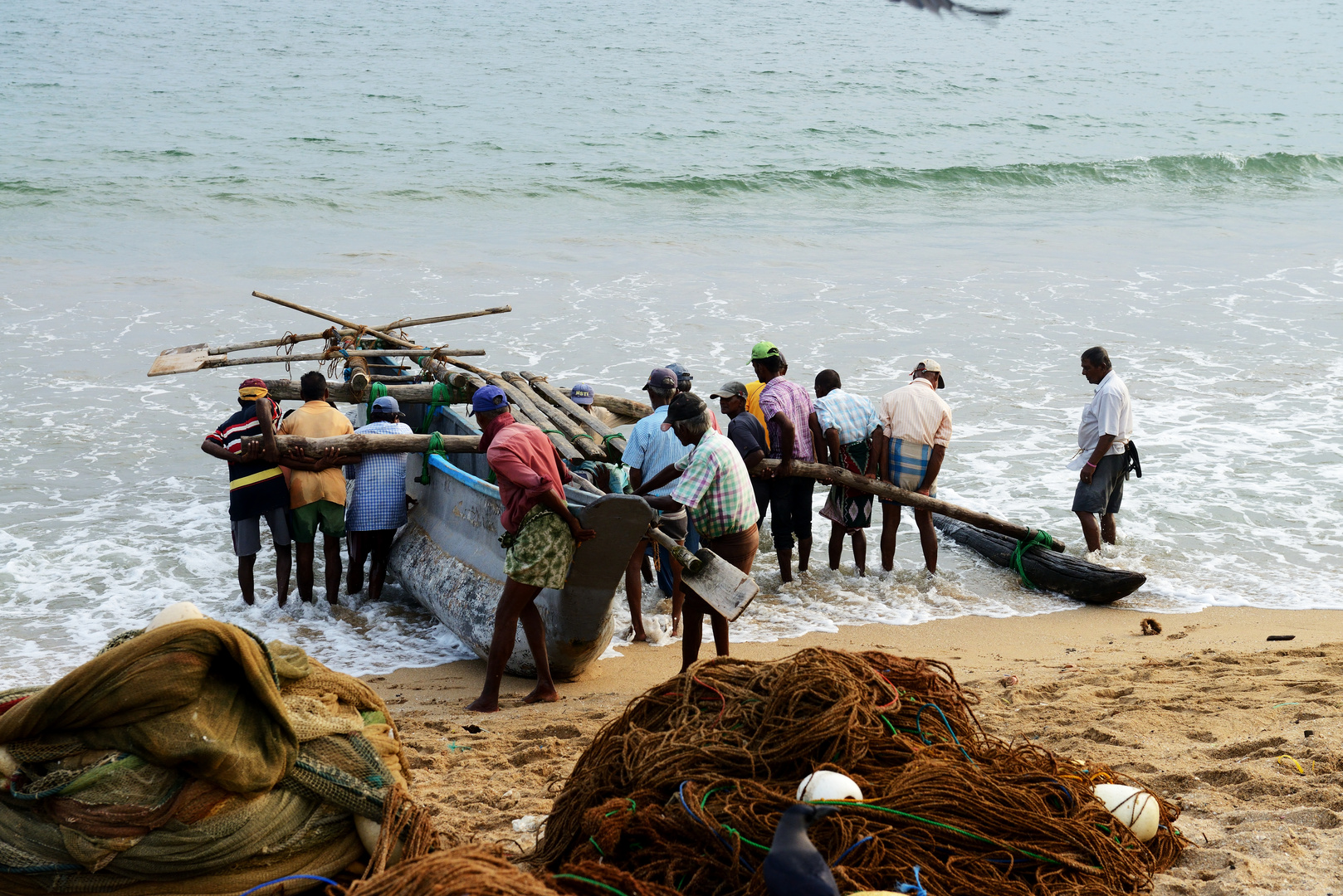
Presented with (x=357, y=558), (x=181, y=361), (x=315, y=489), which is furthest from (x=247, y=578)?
(x=181, y=361)

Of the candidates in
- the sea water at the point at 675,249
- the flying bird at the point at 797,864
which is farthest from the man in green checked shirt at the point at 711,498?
the flying bird at the point at 797,864

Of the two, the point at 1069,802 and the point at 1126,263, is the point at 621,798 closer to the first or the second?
the point at 1069,802

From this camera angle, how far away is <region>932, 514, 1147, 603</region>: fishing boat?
A: 7.24 metres

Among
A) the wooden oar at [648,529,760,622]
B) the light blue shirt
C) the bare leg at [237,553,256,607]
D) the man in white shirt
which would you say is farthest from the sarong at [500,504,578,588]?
the man in white shirt

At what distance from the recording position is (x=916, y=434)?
25.2 feet

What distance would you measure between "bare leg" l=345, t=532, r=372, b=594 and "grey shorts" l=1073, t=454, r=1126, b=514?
5.18 m

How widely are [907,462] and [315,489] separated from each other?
4.12m

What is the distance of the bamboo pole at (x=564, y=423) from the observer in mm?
7562

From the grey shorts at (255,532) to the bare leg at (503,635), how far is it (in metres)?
2.53

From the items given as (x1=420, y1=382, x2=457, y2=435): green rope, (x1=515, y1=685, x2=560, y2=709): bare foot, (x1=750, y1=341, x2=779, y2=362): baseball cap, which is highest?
(x1=750, y1=341, x2=779, y2=362): baseball cap

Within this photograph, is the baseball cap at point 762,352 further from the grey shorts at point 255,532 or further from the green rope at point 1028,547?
the grey shorts at point 255,532

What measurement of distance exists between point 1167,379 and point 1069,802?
11512 mm

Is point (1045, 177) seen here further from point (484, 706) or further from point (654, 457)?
point (484, 706)

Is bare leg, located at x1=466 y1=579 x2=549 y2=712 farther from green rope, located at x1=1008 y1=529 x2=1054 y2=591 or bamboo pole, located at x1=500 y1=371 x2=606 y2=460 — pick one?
green rope, located at x1=1008 y1=529 x2=1054 y2=591
